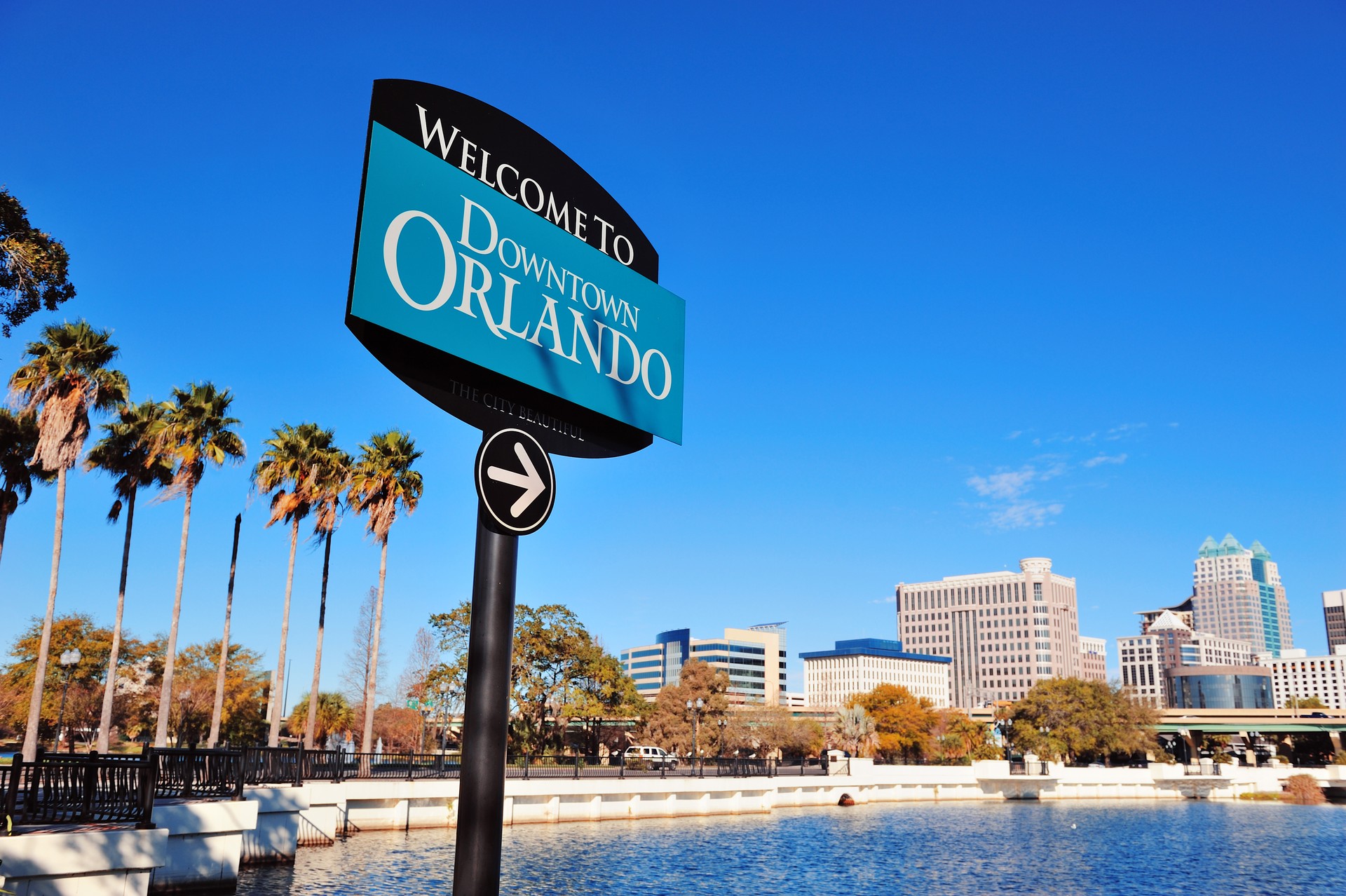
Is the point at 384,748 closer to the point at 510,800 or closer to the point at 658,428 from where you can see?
the point at 510,800

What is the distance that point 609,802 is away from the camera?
42344mm

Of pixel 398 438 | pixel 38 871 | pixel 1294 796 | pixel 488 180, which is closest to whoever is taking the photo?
pixel 488 180

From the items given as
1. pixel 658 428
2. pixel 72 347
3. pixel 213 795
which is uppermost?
pixel 72 347

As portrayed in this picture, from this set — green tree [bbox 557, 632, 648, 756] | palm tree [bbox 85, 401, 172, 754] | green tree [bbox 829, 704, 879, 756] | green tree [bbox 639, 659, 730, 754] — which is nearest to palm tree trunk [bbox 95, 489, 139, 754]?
palm tree [bbox 85, 401, 172, 754]

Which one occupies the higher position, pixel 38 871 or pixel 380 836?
pixel 38 871

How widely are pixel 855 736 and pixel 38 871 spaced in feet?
271

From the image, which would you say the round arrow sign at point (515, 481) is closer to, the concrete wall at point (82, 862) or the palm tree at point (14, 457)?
the concrete wall at point (82, 862)

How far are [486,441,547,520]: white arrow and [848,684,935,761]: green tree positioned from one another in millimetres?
101958

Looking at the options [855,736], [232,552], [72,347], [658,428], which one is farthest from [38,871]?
[855,736]

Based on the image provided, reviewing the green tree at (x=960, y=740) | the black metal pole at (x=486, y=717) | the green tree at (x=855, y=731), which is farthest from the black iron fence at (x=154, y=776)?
the green tree at (x=960, y=740)

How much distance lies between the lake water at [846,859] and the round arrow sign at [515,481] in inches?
743

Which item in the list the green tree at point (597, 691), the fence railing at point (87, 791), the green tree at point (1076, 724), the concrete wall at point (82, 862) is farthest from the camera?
the green tree at point (1076, 724)

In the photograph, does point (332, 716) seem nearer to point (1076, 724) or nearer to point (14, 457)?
A: point (14, 457)

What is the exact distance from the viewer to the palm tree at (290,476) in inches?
1622
